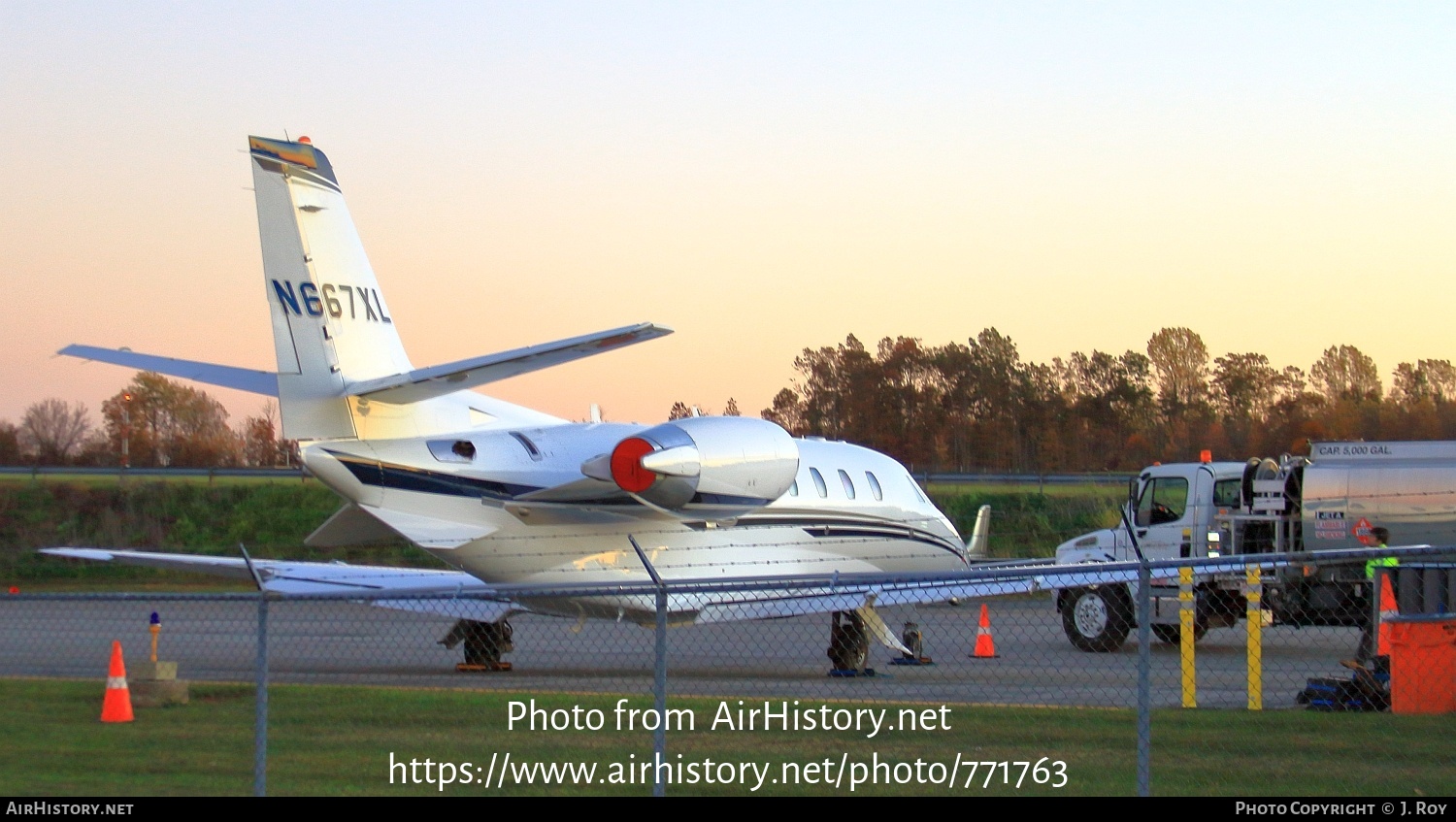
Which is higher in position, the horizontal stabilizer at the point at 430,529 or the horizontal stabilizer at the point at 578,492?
the horizontal stabilizer at the point at 578,492

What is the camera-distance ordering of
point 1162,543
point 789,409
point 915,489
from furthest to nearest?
point 789,409, point 1162,543, point 915,489

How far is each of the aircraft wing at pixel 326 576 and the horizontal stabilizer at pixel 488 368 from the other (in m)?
2.24

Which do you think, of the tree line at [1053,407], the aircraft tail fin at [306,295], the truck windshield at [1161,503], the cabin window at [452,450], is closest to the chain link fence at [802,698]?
the cabin window at [452,450]

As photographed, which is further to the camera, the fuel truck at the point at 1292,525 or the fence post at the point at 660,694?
the fuel truck at the point at 1292,525

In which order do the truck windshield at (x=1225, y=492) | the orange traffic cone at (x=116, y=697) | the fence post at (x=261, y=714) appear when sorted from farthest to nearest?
1. the truck windshield at (x=1225, y=492)
2. the orange traffic cone at (x=116, y=697)
3. the fence post at (x=261, y=714)

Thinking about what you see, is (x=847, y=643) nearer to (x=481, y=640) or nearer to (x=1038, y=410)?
(x=481, y=640)

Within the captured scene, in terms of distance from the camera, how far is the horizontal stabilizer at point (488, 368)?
41.3ft

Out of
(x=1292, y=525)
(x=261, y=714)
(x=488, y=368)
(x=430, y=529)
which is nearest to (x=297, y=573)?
(x=430, y=529)

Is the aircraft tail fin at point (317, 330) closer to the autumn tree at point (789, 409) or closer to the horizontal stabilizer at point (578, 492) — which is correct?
the horizontal stabilizer at point (578, 492)

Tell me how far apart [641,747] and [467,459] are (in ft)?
19.8

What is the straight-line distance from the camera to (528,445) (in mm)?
16391

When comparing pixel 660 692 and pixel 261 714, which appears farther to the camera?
pixel 261 714

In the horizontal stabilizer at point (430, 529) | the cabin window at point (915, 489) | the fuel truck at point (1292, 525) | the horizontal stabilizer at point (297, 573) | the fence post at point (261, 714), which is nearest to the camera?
the fence post at point (261, 714)

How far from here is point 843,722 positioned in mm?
11609
